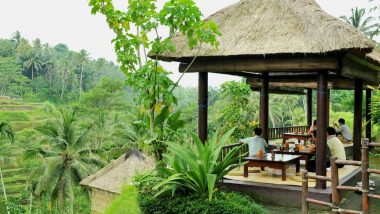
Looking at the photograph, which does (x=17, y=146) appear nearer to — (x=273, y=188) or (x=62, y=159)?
(x=62, y=159)

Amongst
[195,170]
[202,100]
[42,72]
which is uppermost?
[42,72]

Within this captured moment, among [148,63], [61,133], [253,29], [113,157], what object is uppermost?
[253,29]

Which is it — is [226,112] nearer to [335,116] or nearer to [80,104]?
[335,116]

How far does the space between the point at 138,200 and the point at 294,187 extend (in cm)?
282

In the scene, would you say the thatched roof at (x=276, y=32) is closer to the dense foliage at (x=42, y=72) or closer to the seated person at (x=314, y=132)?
the seated person at (x=314, y=132)

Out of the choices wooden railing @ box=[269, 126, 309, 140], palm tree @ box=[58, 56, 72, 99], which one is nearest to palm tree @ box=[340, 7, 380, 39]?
wooden railing @ box=[269, 126, 309, 140]

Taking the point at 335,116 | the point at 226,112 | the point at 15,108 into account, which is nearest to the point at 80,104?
the point at 15,108

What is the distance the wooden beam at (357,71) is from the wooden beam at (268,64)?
337mm

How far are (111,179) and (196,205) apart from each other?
14052 mm

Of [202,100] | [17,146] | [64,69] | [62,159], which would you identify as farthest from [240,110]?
[64,69]

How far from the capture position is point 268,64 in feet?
24.0

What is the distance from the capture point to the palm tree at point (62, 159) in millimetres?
22328

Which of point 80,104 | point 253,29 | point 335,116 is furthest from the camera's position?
point 80,104

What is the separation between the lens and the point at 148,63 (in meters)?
6.24
